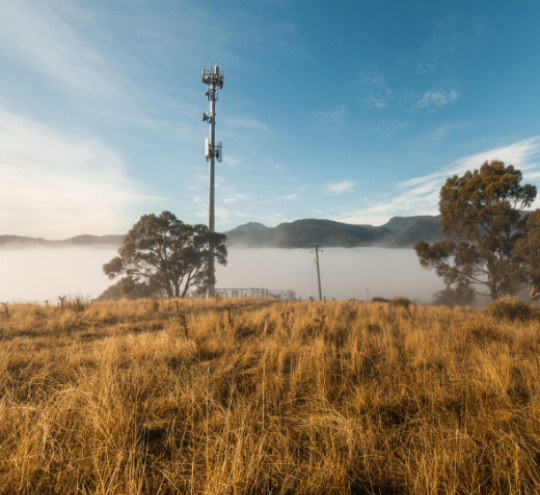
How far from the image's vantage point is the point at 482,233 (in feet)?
76.5

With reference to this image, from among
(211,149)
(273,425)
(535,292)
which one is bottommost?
(535,292)

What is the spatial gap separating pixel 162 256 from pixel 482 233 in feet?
98.4

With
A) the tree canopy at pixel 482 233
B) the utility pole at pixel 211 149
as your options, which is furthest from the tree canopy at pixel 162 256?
the tree canopy at pixel 482 233

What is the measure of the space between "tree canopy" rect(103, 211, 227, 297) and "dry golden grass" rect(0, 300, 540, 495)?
24969 millimetres

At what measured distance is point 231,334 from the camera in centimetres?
573

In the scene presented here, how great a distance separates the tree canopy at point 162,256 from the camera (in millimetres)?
28016

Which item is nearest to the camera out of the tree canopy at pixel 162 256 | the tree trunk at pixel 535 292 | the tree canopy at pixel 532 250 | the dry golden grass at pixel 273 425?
the dry golden grass at pixel 273 425

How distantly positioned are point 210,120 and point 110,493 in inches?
1450

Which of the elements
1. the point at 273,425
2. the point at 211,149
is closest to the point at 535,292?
the point at 273,425

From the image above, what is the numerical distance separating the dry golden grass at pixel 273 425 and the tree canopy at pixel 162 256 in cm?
2497

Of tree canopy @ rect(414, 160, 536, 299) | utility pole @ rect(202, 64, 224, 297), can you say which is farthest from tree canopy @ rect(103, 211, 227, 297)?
tree canopy @ rect(414, 160, 536, 299)

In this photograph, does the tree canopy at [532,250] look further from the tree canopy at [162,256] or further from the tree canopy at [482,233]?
the tree canopy at [162,256]

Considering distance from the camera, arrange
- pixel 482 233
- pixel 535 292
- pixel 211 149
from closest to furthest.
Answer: pixel 535 292 → pixel 482 233 → pixel 211 149

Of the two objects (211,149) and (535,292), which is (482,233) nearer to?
(535,292)
